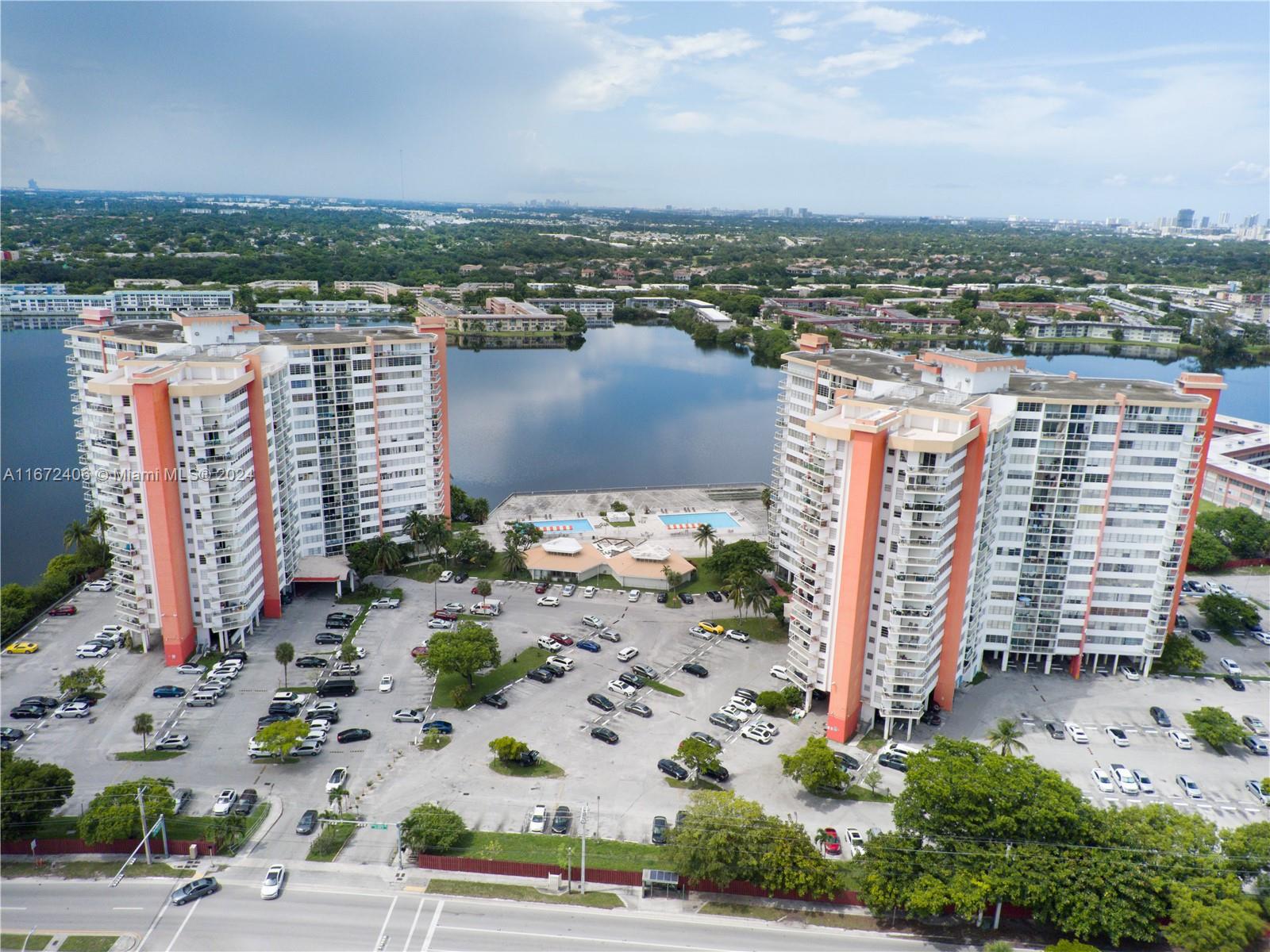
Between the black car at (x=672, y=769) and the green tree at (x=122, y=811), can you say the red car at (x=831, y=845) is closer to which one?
the black car at (x=672, y=769)

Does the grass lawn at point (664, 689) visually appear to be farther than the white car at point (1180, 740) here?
Yes

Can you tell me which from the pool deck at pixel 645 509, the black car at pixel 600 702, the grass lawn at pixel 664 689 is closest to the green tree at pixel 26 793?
the black car at pixel 600 702

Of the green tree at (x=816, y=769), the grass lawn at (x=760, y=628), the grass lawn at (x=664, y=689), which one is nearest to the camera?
the green tree at (x=816, y=769)

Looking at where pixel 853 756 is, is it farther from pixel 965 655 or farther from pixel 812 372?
pixel 812 372

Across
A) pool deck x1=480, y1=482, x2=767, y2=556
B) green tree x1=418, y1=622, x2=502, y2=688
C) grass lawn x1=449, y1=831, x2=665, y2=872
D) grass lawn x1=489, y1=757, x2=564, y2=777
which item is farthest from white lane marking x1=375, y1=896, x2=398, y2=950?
pool deck x1=480, y1=482, x2=767, y2=556

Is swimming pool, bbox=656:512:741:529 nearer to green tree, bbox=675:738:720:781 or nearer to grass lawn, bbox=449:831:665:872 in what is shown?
green tree, bbox=675:738:720:781

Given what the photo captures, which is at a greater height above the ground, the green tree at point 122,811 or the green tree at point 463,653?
the green tree at point 463,653

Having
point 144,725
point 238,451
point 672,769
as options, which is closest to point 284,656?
point 144,725

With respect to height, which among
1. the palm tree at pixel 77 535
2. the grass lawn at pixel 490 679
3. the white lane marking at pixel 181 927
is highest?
the palm tree at pixel 77 535
